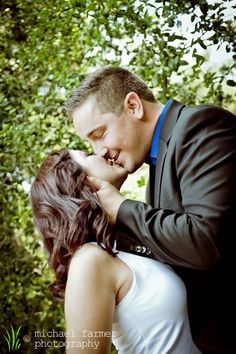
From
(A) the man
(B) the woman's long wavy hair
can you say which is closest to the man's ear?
(A) the man

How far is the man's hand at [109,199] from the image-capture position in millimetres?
1458

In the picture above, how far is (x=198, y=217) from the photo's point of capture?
1.31m

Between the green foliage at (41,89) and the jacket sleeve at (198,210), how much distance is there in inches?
42.9

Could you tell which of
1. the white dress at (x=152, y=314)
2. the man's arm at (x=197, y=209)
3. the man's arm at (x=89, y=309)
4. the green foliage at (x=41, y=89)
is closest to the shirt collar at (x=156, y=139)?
the man's arm at (x=197, y=209)

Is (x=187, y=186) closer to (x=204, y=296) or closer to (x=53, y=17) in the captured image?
(x=204, y=296)

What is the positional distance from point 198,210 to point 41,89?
6.49 ft

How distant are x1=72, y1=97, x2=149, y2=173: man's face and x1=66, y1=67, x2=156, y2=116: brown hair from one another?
23 mm

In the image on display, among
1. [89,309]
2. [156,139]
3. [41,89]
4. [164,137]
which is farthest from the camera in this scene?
[41,89]

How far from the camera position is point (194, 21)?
7.58 ft

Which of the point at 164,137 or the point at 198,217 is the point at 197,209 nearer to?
the point at 198,217
